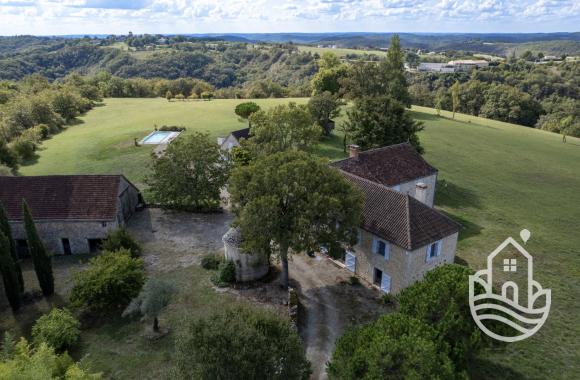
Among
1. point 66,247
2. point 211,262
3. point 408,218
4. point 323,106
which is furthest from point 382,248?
point 323,106

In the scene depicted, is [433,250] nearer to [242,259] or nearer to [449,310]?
[449,310]

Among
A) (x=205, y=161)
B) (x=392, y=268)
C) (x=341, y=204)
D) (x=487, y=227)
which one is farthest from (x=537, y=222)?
→ (x=205, y=161)

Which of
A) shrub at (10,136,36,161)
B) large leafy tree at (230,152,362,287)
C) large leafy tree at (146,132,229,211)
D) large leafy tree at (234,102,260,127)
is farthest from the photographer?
large leafy tree at (234,102,260,127)

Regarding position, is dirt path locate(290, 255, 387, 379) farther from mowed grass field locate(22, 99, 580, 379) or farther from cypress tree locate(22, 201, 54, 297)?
cypress tree locate(22, 201, 54, 297)

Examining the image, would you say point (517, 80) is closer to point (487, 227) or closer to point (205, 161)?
point (487, 227)

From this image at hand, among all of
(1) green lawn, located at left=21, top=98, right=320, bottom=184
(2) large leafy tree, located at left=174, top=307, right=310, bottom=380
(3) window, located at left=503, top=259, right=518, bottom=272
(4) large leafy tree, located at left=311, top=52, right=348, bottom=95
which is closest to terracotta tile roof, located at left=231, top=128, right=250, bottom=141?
(1) green lawn, located at left=21, top=98, right=320, bottom=184

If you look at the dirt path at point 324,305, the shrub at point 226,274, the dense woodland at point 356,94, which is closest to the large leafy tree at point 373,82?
the dense woodland at point 356,94
